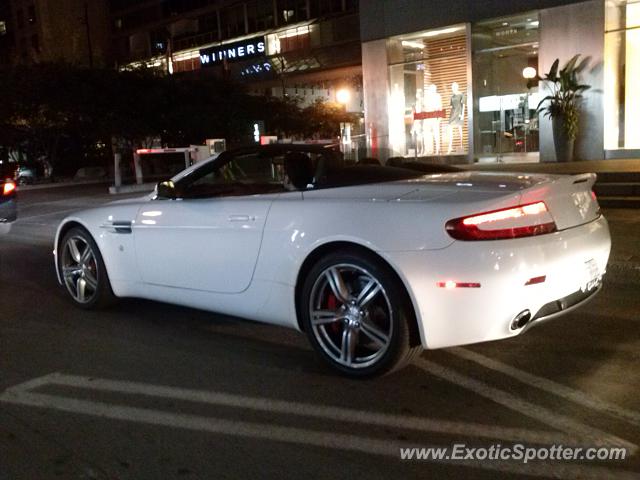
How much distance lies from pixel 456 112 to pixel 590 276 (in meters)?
16.3

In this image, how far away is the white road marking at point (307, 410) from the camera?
135 inches

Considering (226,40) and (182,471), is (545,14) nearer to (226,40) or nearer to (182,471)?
(182,471)

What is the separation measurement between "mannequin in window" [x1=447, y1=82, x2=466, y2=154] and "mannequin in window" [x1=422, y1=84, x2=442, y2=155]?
1.66 ft

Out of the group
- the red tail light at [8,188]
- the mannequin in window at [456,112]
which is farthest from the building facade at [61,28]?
the red tail light at [8,188]

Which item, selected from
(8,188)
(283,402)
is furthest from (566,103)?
(283,402)

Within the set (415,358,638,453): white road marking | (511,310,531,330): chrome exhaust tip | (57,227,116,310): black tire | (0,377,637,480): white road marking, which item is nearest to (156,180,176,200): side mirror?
(57,227,116,310): black tire

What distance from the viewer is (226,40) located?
55.8 meters

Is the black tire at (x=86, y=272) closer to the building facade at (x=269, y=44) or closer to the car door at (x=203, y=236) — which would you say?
the car door at (x=203, y=236)

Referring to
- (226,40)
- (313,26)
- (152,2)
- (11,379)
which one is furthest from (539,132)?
(152,2)

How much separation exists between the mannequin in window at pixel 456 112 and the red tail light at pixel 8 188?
1321 cm

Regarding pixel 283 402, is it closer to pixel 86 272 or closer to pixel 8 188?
pixel 86 272

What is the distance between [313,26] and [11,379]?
152 feet

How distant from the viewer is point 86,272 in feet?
20.0

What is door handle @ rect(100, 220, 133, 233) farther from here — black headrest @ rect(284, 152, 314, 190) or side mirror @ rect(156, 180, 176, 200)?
black headrest @ rect(284, 152, 314, 190)
